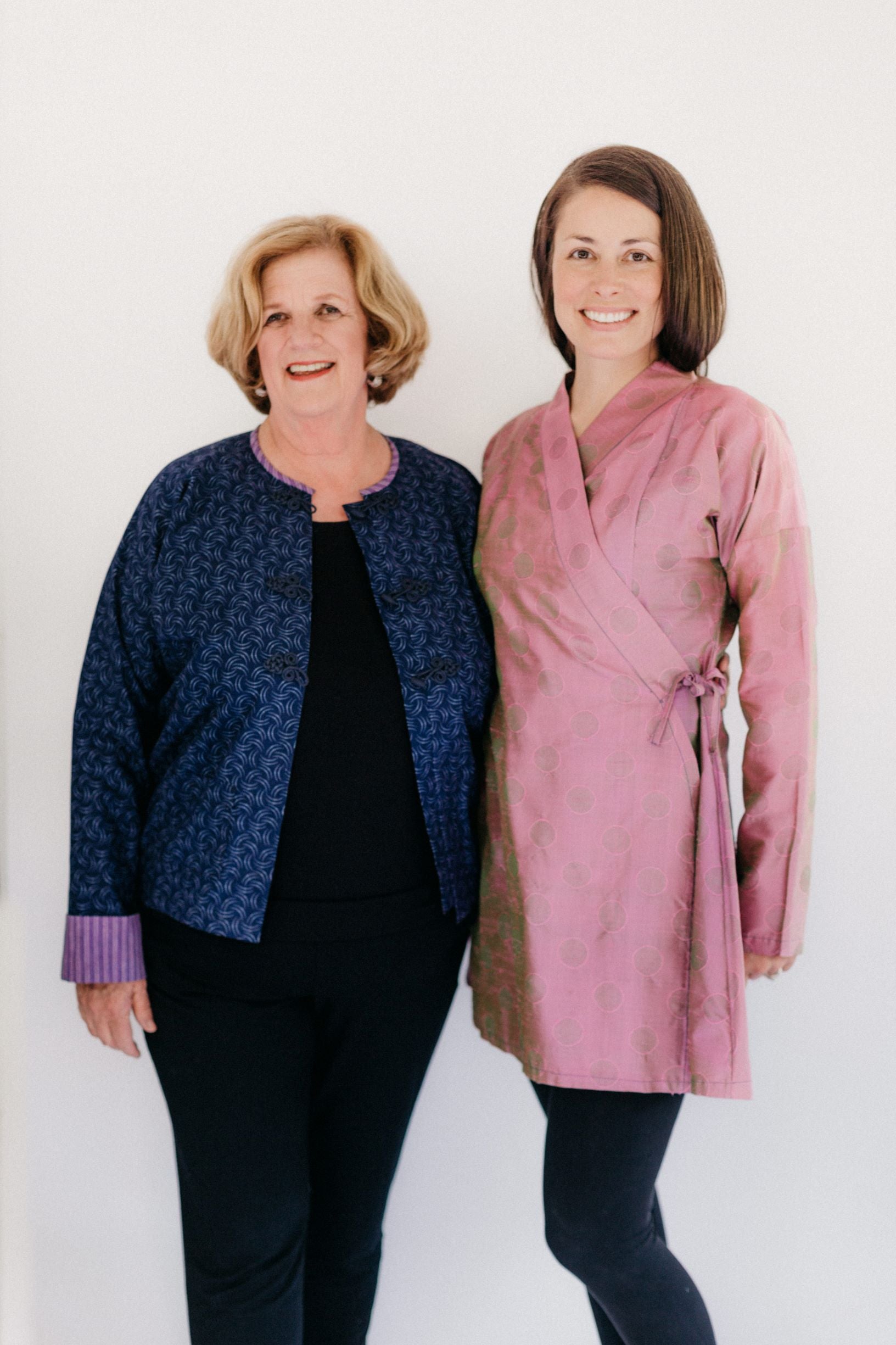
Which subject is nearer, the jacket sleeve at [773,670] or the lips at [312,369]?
the jacket sleeve at [773,670]

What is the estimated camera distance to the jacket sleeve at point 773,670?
1223 mm

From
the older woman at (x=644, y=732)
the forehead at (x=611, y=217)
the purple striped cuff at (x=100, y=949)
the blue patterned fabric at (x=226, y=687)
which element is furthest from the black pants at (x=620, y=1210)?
the forehead at (x=611, y=217)

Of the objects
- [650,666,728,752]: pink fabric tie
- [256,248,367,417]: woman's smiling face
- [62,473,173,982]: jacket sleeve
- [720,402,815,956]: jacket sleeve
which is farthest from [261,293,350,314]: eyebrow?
[650,666,728,752]: pink fabric tie

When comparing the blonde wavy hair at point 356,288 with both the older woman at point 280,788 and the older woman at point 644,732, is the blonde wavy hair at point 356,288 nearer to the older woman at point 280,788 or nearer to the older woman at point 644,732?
the older woman at point 280,788

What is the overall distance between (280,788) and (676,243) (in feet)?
2.40

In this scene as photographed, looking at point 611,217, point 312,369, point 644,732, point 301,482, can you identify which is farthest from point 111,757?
point 611,217

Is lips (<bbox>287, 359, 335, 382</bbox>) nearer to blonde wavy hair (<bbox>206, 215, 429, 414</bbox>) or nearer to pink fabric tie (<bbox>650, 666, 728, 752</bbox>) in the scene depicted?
blonde wavy hair (<bbox>206, 215, 429, 414</bbox>)

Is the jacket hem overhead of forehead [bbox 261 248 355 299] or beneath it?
beneath

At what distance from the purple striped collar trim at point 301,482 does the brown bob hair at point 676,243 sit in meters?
0.34

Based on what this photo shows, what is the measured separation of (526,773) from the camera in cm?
131

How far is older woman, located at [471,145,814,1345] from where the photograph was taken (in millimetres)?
1244

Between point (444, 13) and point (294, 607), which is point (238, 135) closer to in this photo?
point (444, 13)

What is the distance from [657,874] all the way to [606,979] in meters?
0.13

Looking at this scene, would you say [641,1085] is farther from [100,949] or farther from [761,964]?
[100,949]
